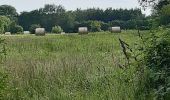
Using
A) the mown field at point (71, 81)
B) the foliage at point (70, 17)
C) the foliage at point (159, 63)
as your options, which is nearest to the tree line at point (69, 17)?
the foliage at point (70, 17)

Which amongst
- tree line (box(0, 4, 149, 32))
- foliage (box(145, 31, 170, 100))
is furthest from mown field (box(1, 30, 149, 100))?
tree line (box(0, 4, 149, 32))

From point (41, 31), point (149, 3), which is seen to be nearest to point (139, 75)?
point (41, 31)

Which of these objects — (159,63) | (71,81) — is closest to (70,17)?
(71,81)

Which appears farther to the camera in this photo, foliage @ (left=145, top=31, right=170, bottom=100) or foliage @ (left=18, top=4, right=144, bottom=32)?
foliage @ (left=18, top=4, right=144, bottom=32)

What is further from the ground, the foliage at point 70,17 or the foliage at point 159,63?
the foliage at point 159,63

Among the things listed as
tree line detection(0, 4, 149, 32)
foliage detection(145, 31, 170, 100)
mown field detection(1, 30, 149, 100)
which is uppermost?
foliage detection(145, 31, 170, 100)

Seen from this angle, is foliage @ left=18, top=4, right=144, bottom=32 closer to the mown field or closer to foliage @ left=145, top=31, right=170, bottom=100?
the mown field

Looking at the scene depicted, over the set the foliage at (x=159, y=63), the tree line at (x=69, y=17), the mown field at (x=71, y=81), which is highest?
the foliage at (x=159, y=63)

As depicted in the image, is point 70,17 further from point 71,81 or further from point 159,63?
point 159,63

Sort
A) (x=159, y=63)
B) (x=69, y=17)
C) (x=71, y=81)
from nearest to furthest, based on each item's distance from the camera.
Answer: (x=159, y=63), (x=71, y=81), (x=69, y=17)

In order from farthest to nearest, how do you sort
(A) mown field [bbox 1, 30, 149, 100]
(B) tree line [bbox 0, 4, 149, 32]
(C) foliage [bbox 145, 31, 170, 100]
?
(B) tree line [bbox 0, 4, 149, 32] → (A) mown field [bbox 1, 30, 149, 100] → (C) foliage [bbox 145, 31, 170, 100]

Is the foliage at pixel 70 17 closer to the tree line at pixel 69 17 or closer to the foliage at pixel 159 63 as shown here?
the tree line at pixel 69 17

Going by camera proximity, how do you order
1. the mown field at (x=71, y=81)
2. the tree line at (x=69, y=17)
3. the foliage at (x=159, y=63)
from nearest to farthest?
the foliage at (x=159, y=63) < the mown field at (x=71, y=81) < the tree line at (x=69, y=17)

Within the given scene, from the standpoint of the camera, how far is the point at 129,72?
7.21 meters
